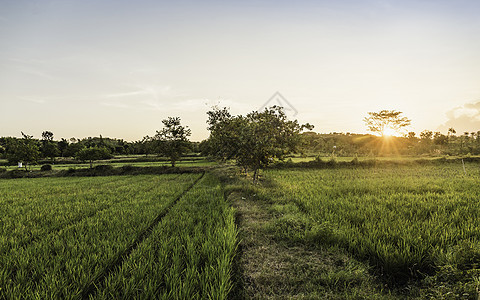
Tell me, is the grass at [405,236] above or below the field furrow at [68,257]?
above

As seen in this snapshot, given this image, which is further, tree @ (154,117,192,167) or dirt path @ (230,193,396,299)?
tree @ (154,117,192,167)

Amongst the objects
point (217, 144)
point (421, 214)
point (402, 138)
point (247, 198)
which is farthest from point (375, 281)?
point (402, 138)

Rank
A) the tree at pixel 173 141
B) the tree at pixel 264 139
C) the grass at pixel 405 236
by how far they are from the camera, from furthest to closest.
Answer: the tree at pixel 173 141 < the tree at pixel 264 139 < the grass at pixel 405 236

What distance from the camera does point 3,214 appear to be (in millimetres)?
7953

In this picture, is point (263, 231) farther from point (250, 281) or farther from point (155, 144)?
point (155, 144)

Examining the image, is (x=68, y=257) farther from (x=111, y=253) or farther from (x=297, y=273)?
(x=297, y=273)

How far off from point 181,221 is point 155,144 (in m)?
22.1

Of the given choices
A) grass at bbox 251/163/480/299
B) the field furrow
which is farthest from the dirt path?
the field furrow

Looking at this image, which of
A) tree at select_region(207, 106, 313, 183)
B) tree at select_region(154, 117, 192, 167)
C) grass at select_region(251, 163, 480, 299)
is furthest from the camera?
tree at select_region(154, 117, 192, 167)

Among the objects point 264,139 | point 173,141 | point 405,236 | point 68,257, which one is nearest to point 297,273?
point 405,236

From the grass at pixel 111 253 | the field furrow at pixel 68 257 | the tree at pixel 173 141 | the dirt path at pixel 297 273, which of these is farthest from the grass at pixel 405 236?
the tree at pixel 173 141

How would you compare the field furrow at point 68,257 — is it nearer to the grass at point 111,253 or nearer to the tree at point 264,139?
the grass at point 111,253

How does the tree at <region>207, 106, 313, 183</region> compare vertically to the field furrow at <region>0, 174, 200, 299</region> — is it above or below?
above

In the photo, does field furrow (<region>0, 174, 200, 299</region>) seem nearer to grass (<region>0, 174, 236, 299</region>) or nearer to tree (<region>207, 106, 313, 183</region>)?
grass (<region>0, 174, 236, 299</region>)
